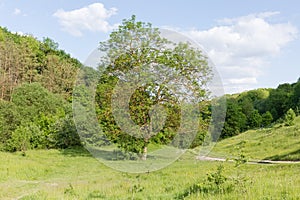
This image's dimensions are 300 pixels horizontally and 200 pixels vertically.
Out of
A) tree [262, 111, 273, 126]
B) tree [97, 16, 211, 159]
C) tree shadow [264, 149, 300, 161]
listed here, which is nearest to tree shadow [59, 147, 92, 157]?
tree [97, 16, 211, 159]

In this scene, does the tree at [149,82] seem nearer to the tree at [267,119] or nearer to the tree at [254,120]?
the tree at [254,120]

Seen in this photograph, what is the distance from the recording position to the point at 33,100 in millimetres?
29219

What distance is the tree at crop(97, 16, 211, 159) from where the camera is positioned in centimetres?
841

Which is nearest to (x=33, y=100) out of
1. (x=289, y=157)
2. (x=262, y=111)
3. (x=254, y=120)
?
(x=289, y=157)

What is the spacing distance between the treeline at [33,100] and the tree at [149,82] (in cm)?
1428

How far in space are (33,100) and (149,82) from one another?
23.3 m

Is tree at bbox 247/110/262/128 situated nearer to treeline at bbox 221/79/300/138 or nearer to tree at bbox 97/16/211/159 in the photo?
treeline at bbox 221/79/300/138

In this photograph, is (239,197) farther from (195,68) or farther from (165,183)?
(195,68)

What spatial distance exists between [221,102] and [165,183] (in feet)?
8.65

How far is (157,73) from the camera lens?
8555mm

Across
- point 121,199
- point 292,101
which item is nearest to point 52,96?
point 121,199

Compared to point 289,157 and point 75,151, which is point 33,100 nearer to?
point 75,151

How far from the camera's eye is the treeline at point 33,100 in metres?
24.5

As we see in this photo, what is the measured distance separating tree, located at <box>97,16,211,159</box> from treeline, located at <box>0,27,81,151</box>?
14.3m
